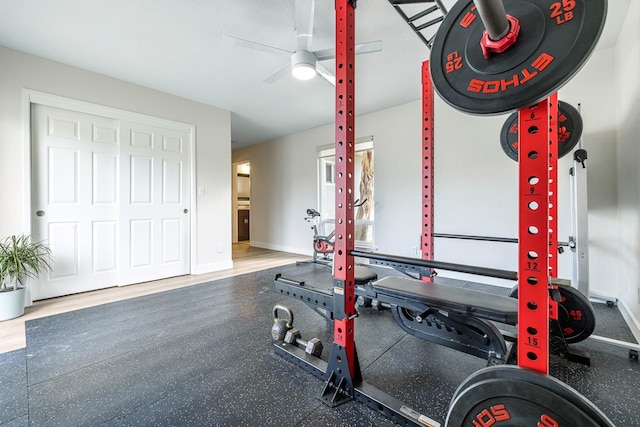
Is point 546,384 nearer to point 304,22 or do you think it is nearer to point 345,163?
point 345,163

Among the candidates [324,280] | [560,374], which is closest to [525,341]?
[560,374]

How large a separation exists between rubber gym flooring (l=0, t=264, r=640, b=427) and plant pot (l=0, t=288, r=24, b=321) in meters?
0.27

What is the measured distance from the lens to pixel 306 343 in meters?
1.67

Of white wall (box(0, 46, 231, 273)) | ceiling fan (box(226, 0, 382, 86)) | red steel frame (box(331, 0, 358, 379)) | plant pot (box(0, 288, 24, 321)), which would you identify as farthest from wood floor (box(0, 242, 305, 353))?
ceiling fan (box(226, 0, 382, 86))

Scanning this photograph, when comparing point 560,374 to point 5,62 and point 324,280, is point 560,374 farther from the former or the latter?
point 5,62

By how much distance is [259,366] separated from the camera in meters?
1.58

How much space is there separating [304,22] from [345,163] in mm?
1455

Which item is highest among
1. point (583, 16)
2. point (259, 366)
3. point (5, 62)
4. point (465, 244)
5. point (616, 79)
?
point (5, 62)

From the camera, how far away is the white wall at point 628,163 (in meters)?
1.97

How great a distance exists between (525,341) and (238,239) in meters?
7.58

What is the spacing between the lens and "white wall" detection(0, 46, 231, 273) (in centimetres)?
253

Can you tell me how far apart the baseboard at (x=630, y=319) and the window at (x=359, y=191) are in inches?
111

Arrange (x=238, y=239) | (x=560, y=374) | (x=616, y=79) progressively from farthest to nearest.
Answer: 1. (x=238, y=239)
2. (x=616, y=79)
3. (x=560, y=374)

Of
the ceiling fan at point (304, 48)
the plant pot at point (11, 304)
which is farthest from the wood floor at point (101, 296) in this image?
the ceiling fan at point (304, 48)
